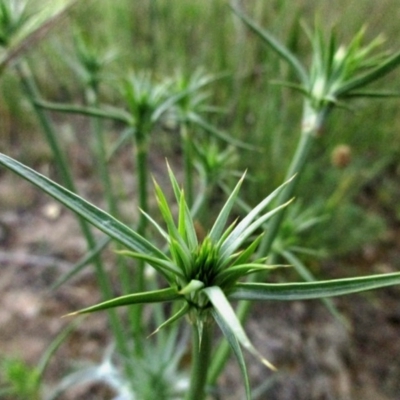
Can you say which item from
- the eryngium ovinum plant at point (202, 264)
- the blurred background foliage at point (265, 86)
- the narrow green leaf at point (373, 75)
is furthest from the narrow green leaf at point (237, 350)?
the blurred background foliage at point (265, 86)

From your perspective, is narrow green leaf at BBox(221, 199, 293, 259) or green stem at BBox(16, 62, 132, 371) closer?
narrow green leaf at BBox(221, 199, 293, 259)

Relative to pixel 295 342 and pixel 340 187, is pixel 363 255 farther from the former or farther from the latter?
pixel 295 342

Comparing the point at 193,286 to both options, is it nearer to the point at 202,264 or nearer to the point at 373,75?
the point at 202,264

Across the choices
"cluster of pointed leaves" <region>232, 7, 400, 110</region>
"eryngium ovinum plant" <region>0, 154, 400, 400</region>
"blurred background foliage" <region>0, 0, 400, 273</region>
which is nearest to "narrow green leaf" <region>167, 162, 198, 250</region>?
"eryngium ovinum plant" <region>0, 154, 400, 400</region>

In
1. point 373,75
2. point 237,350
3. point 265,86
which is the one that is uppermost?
point 265,86

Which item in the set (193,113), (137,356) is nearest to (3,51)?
(193,113)

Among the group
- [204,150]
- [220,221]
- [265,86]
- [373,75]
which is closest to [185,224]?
[220,221]

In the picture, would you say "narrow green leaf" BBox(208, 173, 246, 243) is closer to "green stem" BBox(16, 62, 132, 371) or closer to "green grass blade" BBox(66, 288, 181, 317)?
"green grass blade" BBox(66, 288, 181, 317)
